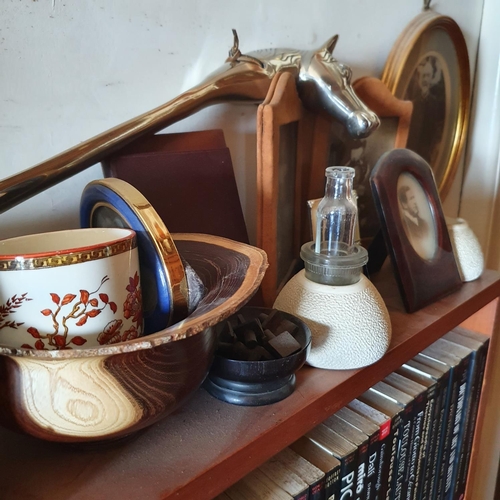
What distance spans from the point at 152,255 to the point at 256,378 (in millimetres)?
138

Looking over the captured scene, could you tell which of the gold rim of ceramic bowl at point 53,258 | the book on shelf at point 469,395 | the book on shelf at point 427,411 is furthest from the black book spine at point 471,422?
the gold rim of ceramic bowl at point 53,258

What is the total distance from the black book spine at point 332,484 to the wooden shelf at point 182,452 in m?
0.08

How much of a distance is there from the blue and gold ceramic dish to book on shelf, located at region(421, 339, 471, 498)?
0.49m

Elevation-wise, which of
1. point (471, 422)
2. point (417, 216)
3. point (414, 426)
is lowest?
point (471, 422)

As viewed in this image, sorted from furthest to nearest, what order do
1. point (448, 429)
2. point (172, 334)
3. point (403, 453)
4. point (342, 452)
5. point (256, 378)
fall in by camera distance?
point (448, 429), point (403, 453), point (342, 452), point (256, 378), point (172, 334)

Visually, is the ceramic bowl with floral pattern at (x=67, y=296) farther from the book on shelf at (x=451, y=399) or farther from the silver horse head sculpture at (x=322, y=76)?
the book on shelf at (x=451, y=399)

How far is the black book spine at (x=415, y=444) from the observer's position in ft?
2.07

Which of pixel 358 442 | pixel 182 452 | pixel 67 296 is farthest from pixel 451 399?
pixel 67 296

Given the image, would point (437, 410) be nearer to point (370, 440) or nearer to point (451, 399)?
point (451, 399)

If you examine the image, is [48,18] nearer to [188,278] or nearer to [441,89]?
[188,278]

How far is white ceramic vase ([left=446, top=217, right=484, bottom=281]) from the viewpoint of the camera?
714 millimetres

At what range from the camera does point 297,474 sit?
0.48 meters

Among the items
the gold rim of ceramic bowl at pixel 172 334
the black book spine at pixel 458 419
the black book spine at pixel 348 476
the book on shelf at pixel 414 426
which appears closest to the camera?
the gold rim of ceramic bowl at pixel 172 334

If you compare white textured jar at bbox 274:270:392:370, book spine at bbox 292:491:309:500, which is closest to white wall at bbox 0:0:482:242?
white textured jar at bbox 274:270:392:370
